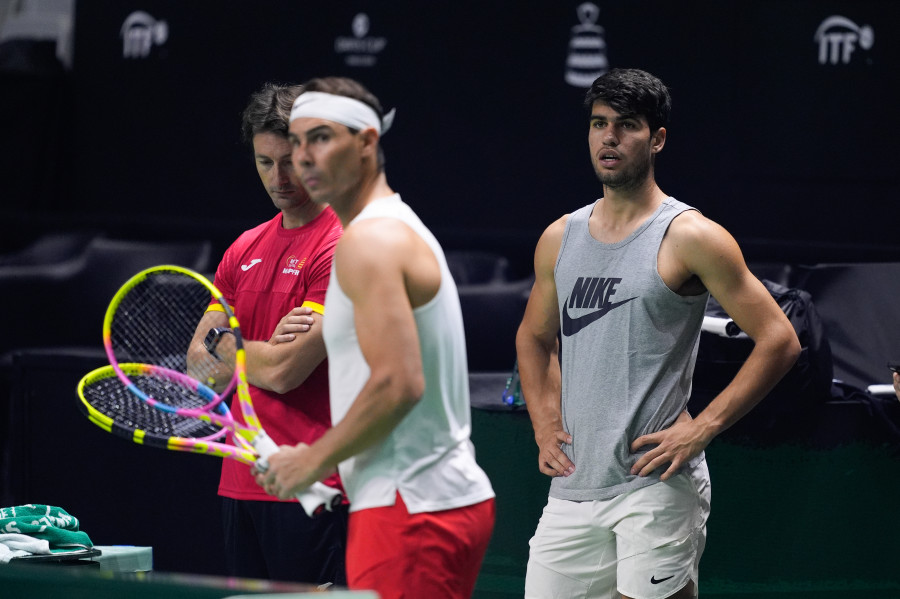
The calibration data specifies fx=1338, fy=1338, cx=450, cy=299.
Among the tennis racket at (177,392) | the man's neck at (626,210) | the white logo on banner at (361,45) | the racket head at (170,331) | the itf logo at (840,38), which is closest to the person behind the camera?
the tennis racket at (177,392)

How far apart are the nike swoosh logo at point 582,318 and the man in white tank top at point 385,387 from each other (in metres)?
0.78

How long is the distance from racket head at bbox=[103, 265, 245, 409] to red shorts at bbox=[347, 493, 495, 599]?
451 millimetres

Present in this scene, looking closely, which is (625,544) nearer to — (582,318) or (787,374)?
(582,318)

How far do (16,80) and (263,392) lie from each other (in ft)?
15.3

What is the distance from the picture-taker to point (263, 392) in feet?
10.1

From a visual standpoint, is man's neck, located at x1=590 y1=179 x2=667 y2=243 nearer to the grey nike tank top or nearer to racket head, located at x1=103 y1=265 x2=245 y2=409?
the grey nike tank top

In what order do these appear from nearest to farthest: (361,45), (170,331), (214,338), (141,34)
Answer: (214,338) → (170,331) → (361,45) → (141,34)

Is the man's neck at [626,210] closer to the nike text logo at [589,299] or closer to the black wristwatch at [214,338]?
the nike text logo at [589,299]

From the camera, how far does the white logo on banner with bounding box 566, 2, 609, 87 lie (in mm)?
6059

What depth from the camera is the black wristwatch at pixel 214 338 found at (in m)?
2.99

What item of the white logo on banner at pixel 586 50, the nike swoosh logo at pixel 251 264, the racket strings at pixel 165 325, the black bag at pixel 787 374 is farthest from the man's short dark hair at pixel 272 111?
the white logo on banner at pixel 586 50

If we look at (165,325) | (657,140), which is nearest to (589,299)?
(657,140)

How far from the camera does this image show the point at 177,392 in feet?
10.3

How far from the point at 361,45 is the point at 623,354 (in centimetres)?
373
